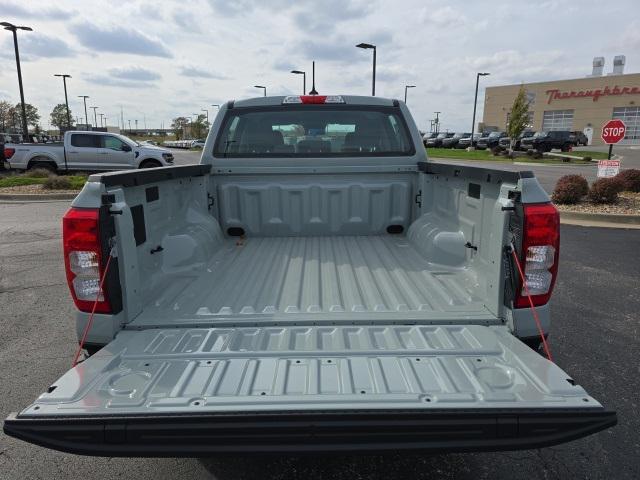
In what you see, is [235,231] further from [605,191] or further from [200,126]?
[200,126]

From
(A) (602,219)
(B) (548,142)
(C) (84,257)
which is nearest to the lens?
(C) (84,257)

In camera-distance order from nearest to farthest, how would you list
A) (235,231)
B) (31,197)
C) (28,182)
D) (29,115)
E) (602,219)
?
(235,231)
(602,219)
(31,197)
(28,182)
(29,115)

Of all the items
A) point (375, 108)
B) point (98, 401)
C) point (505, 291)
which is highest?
point (375, 108)

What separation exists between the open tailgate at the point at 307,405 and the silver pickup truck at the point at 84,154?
1753 centimetres

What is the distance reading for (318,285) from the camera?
3.18m

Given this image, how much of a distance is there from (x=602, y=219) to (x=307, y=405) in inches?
424

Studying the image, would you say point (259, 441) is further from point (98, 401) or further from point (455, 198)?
point (455, 198)

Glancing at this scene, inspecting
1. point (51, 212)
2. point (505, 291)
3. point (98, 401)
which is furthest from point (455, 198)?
point (51, 212)

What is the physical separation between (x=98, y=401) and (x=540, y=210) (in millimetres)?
2152

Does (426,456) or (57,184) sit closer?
(426,456)

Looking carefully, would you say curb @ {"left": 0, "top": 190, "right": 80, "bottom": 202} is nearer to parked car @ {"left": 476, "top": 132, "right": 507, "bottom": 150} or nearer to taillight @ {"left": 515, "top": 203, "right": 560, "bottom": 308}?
taillight @ {"left": 515, "top": 203, "right": 560, "bottom": 308}

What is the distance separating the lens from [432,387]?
6.25 feet

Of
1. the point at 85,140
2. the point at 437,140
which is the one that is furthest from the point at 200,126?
the point at 85,140

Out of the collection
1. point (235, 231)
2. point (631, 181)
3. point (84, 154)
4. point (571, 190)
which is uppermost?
point (84, 154)
